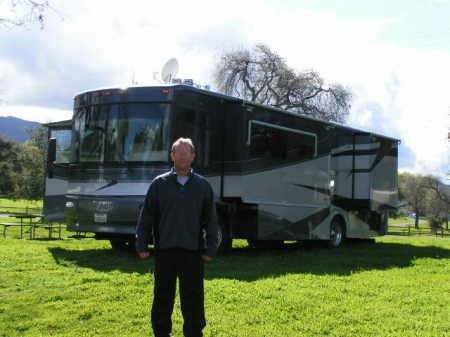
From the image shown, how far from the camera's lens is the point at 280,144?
13.1 m

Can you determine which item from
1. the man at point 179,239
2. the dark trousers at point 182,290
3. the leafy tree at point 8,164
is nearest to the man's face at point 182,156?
the man at point 179,239

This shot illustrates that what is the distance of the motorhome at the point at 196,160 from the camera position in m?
11.1

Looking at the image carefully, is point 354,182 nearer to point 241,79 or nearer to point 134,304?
point 134,304

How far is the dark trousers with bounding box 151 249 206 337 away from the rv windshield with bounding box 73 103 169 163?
19.6ft

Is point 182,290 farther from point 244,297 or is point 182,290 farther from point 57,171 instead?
point 57,171

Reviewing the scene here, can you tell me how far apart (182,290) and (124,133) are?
6.64 meters

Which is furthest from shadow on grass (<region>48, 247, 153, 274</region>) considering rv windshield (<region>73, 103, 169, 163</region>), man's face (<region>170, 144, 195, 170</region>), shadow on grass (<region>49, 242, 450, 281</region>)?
man's face (<region>170, 144, 195, 170</region>)

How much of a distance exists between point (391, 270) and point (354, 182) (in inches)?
254

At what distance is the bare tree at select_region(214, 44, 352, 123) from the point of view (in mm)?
34969

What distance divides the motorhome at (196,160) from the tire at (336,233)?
0.64m

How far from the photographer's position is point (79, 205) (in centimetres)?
1166

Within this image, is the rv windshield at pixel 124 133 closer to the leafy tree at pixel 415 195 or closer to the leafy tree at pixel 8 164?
the leafy tree at pixel 8 164

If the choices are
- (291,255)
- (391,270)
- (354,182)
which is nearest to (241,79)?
(354,182)

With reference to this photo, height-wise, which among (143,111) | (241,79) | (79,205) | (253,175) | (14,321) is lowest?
(14,321)
